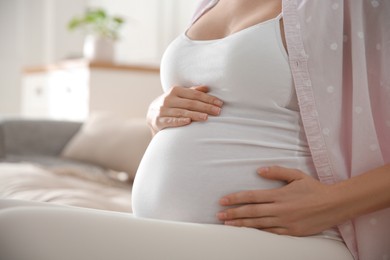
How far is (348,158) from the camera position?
90 centimetres

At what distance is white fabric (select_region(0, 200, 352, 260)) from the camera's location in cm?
66

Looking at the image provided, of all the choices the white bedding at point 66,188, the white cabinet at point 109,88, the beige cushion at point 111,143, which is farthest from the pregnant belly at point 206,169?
the white cabinet at point 109,88

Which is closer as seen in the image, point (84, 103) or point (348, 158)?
point (348, 158)

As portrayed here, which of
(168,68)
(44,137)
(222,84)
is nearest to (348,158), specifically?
(222,84)

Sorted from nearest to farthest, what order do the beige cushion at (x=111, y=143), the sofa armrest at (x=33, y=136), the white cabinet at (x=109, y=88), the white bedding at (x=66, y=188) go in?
the white bedding at (x=66, y=188)
the beige cushion at (x=111, y=143)
the sofa armrest at (x=33, y=136)
the white cabinet at (x=109, y=88)

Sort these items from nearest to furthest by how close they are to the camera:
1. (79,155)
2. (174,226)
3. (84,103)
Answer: (174,226) < (79,155) < (84,103)

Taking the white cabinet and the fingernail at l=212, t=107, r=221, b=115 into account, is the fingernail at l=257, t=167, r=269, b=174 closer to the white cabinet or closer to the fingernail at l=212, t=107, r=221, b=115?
the fingernail at l=212, t=107, r=221, b=115

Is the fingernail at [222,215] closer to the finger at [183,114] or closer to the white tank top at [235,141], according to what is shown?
the white tank top at [235,141]

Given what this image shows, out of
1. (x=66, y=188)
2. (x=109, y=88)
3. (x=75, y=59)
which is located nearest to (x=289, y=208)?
(x=66, y=188)

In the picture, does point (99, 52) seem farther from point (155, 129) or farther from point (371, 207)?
Answer: point (371, 207)

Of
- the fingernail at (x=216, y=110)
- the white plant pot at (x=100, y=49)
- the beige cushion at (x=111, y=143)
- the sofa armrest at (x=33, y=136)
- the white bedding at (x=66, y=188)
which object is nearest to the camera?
the fingernail at (x=216, y=110)

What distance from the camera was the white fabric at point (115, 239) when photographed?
0.66m

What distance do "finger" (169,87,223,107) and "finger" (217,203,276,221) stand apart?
178 millimetres

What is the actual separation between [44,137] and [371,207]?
232 centimetres
